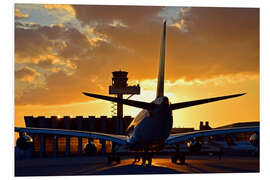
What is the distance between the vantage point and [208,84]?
40.1 meters

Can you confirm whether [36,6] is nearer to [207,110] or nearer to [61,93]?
[61,93]

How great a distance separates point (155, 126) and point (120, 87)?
Answer: 236ft

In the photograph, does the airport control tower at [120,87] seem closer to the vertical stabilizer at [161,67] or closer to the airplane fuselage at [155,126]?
the vertical stabilizer at [161,67]

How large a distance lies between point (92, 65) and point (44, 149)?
46.4 metres

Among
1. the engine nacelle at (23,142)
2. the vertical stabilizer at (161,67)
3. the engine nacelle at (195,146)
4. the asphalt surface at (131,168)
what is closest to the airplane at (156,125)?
the vertical stabilizer at (161,67)

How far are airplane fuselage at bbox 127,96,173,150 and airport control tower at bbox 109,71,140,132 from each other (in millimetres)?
66736

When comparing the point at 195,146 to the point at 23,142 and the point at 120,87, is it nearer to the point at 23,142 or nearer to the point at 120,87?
the point at 23,142

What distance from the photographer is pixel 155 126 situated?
28.8 meters

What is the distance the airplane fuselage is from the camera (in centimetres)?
2757

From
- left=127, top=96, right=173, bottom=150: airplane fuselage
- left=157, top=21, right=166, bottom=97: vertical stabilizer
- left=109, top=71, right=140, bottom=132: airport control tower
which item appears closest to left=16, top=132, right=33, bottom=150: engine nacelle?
left=127, top=96, right=173, bottom=150: airplane fuselage

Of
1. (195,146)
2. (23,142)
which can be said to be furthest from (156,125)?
(23,142)

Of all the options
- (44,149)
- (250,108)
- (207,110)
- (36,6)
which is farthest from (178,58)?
(44,149)

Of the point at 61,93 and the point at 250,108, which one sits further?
the point at 61,93
